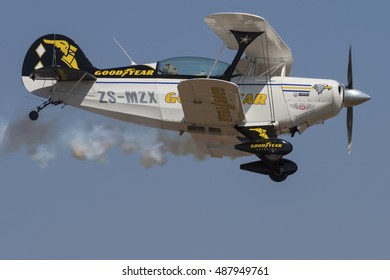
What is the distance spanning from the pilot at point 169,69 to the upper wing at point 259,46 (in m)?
1.01

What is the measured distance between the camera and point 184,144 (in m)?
28.2

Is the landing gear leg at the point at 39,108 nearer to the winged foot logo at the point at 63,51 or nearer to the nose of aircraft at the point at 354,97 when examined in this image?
A: the winged foot logo at the point at 63,51

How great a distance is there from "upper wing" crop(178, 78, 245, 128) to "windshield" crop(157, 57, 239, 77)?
0.69 m

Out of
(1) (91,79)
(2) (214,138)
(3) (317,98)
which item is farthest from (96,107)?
(3) (317,98)

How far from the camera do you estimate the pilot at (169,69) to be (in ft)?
88.7

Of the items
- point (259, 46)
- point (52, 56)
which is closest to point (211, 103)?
point (259, 46)

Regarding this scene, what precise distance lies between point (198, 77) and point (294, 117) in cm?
182

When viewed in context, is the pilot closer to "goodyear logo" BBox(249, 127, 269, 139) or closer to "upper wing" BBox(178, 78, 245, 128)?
"upper wing" BBox(178, 78, 245, 128)

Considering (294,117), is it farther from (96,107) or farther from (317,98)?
(96,107)

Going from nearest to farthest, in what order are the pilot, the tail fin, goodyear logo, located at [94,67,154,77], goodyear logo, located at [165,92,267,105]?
1. goodyear logo, located at [165,92,267,105]
2. the pilot
3. goodyear logo, located at [94,67,154,77]
4. the tail fin

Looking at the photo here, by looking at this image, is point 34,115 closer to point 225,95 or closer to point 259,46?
point 225,95

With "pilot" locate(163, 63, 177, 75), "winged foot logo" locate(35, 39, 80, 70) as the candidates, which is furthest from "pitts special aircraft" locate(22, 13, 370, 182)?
"winged foot logo" locate(35, 39, 80, 70)

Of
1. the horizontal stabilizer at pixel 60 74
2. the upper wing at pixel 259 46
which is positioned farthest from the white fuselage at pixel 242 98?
the upper wing at pixel 259 46

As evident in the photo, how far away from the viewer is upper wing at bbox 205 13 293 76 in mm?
26094
